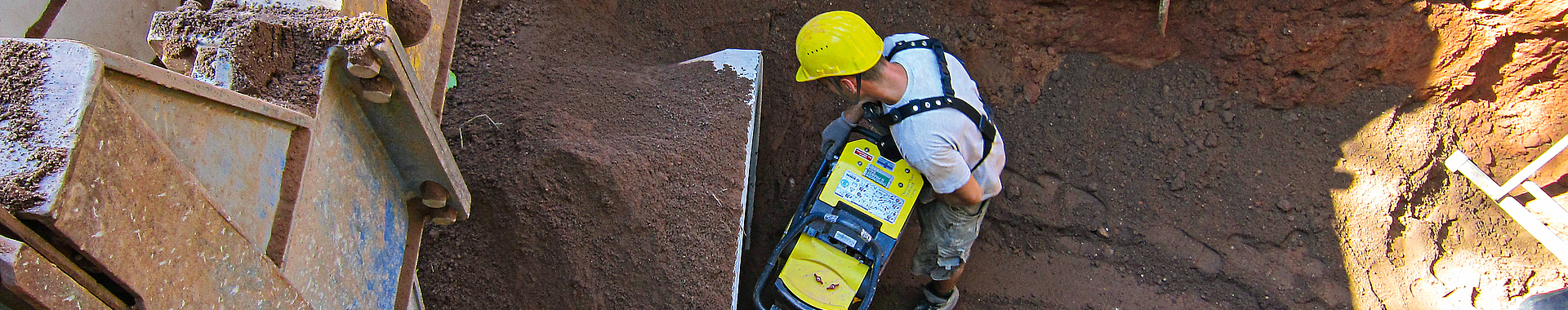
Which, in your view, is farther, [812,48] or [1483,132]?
[1483,132]

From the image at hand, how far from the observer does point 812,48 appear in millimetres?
2758

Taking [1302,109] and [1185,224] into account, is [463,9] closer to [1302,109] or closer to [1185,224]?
[1185,224]

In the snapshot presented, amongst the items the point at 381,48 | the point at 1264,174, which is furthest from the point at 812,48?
the point at 1264,174

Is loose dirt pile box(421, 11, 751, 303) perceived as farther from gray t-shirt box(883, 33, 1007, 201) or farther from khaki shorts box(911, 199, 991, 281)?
gray t-shirt box(883, 33, 1007, 201)

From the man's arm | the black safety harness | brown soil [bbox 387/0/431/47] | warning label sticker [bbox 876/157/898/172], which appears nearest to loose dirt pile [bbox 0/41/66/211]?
brown soil [bbox 387/0/431/47]

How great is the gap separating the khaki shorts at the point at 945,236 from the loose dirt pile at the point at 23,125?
9.46 feet

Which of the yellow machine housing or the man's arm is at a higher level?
the man's arm

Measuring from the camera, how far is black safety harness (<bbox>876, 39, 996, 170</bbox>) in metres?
2.79

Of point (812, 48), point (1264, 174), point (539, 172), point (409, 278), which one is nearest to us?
point (409, 278)

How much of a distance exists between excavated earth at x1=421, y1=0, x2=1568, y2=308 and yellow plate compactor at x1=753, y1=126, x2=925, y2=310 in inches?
41.4

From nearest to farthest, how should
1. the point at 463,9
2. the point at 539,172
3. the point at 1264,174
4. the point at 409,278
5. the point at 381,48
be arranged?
the point at 381,48 → the point at 409,278 → the point at 539,172 → the point at 463,9 → the point at 1264,174

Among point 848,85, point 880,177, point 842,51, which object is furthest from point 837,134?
point 842,51

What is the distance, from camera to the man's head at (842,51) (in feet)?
8.90

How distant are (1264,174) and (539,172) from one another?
161 inches
